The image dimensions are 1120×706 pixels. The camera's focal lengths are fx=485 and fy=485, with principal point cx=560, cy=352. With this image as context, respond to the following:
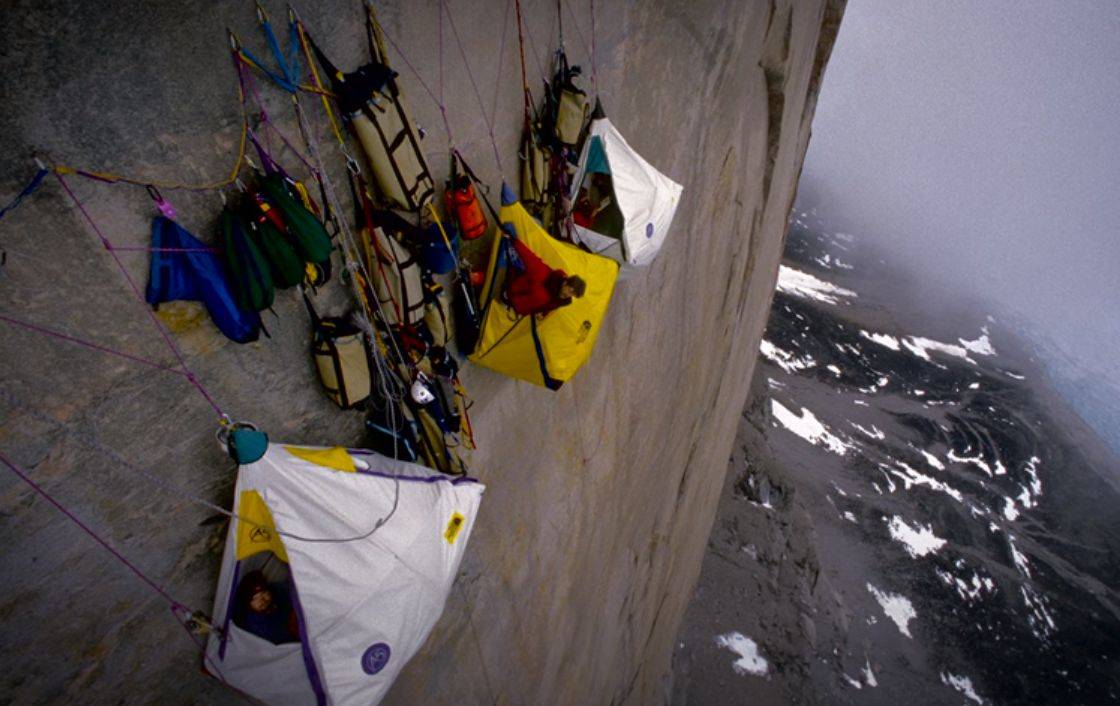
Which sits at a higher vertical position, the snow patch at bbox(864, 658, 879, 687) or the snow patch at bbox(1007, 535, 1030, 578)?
the snow patch at bbox(864, 658, 879, 687)

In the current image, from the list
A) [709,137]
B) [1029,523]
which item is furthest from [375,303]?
[1029,523]

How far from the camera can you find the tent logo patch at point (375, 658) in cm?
233

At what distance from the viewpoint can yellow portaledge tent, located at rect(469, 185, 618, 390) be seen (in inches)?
133

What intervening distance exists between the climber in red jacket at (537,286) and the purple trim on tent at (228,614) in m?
2.11

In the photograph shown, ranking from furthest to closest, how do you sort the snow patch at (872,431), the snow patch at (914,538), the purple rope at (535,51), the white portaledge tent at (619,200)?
the snow patch at (872,431) → the snow patch at (914,538) → the white portaledge tent at (619,200) → the purple rope at (535,51)

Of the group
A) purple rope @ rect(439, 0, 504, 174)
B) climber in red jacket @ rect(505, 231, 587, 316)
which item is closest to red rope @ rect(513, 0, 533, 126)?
purple rope @ rect(439, 0, 504, 174)

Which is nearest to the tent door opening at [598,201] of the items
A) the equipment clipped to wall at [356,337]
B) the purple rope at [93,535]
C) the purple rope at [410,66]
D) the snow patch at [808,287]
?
the equipment clipped to wall at [356,337]

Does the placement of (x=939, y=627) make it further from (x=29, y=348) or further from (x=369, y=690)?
(x=29, y=348)

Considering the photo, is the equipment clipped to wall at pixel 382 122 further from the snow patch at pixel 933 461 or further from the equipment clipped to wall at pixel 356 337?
the snow patch at pixel 933 461

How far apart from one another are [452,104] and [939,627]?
3549 centimetres

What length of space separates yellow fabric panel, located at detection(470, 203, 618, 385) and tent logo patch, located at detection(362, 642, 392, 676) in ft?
6.01

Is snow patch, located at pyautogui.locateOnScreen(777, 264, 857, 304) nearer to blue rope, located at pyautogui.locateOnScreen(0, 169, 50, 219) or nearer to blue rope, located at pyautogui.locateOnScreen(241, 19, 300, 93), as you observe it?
blue rope, located at pyautogui.locateOnScreen(241, 19, 300, 93)

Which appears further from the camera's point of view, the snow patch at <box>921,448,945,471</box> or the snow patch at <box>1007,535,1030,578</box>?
the snow patch at <box>921,448,945,471</box>

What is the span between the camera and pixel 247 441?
89.0 inches
